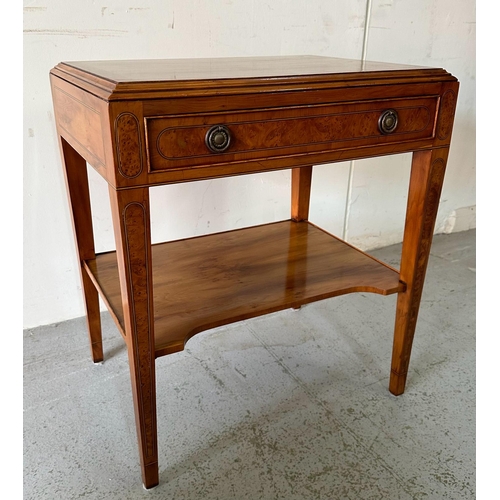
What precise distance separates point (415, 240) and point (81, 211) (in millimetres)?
953

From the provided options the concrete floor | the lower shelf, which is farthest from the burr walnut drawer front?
the concrete floor

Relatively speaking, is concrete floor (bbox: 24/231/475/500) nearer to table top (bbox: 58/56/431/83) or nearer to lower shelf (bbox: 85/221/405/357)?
lower shelf (bbox: 85/221/405/357)

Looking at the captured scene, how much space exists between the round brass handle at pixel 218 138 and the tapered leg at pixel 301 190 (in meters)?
0.79

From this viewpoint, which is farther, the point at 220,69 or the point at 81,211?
the point at 81,211

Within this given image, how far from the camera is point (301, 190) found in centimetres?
176

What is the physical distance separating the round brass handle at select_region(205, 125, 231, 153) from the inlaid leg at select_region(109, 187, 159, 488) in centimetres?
16

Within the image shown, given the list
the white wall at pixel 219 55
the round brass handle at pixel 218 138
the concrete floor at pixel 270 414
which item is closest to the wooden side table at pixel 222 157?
the round brass handle at pixel 218 138

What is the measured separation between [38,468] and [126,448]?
8.7 inches

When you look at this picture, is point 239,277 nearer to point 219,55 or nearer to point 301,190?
point 301,190

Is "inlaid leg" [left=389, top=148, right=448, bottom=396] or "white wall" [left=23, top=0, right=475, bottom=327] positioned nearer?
"inlaid leg" [left=389, top=148, right=448, bottom=396]

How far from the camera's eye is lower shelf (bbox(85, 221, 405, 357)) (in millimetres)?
1232

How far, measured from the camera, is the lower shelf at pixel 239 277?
1232 millimetres

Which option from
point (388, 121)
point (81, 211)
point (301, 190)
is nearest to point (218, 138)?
point (388, 121)

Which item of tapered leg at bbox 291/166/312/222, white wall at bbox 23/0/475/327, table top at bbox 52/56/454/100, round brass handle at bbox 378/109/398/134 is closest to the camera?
table top at bbox 52/56/454/100
